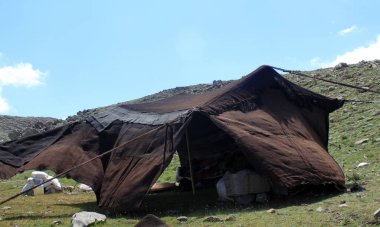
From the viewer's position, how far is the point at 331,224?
7.76 metres

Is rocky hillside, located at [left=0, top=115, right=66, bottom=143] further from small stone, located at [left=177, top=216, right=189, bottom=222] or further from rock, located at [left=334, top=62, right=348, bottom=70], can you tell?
small stone, located at [left=177, top=216, right=189, bottom=222]

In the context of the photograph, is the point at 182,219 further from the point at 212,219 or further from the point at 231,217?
the point at 231,217

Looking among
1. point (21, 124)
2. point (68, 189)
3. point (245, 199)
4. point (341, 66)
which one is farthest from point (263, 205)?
point (21, 124)

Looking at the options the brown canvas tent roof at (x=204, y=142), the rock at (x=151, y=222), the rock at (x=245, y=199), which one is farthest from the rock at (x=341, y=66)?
the rock at (x=151, y=222)

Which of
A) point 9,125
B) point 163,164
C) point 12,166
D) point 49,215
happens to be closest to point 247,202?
point 163,164

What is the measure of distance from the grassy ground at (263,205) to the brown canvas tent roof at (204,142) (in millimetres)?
605

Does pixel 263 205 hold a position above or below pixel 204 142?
below

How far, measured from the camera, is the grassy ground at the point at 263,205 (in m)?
8.38

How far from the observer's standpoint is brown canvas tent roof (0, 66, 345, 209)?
1025cm

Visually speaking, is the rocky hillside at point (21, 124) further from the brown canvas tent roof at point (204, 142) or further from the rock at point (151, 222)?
the rock at point (151, 222)

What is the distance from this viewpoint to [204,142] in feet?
46.7

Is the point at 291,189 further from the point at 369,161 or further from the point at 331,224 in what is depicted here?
the point at 369,161

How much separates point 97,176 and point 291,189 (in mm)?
4258

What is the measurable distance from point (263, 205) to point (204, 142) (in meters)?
4.32
